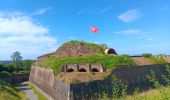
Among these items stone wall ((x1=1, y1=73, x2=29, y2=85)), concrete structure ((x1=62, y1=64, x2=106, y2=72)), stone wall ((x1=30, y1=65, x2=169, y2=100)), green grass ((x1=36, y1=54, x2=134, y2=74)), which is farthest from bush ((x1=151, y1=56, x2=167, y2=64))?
stone wall ((x1=1, y1=73, x2=29, y2=85))

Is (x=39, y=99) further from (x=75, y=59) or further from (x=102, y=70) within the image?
(x=102, y=70)

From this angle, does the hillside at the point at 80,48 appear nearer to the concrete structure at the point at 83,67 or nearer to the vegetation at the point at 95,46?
the vegetation at the point at 95,46

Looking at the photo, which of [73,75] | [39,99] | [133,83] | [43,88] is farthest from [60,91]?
[43,88]

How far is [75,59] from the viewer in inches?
850

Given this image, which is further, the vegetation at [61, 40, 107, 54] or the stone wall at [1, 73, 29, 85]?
the stone wall at [1, 73, 29, 85]

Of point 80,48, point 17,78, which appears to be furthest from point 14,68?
point 80,48

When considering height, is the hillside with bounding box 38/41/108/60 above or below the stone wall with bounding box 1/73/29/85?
above

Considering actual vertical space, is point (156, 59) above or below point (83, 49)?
below

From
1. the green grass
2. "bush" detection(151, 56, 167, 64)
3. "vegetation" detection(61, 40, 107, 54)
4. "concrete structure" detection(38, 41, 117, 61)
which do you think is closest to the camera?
the green grass

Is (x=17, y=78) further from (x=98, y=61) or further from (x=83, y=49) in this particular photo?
(x=98, y=61)

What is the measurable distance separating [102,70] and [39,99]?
6.31m

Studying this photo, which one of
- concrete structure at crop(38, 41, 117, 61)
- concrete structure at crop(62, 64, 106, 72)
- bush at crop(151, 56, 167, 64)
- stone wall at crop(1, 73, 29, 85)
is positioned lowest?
stone wall at crop(1, 73, 29, 85)

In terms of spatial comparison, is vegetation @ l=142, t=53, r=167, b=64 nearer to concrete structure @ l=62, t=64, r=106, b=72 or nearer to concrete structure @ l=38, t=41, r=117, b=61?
concrete structure @ l=38, t=41, r=117, b=61

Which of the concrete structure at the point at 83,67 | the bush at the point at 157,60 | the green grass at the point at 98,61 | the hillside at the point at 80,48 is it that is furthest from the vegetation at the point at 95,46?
the bush at the point at 157,60
